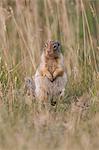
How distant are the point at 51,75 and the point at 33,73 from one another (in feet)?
3.68

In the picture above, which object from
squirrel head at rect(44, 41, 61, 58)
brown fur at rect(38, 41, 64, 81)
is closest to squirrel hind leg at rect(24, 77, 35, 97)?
brown fur at rect(38, 41, 64, 81)

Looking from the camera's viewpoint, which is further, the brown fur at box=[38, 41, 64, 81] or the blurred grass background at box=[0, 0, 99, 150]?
the brown fur at box=[38, 41, 64, 81]

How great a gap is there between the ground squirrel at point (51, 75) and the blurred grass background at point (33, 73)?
18 cm

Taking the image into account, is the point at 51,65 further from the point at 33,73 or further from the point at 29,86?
the point at 33,73

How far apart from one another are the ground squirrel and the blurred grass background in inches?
7.1

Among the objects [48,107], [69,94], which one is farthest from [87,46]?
[48,107]

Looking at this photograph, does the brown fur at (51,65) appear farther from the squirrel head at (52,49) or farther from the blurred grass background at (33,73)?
the blurred grass background at (33,73)

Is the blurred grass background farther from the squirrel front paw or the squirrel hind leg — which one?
the squirrel front paw

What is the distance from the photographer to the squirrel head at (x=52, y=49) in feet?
22.6

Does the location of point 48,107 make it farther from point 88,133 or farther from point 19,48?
point 19,48

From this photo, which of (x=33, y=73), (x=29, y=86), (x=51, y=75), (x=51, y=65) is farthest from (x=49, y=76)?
(x=33, y=73)

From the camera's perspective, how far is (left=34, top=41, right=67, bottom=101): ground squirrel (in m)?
6.95

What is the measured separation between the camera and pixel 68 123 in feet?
17.5

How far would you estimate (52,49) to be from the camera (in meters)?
6.91
